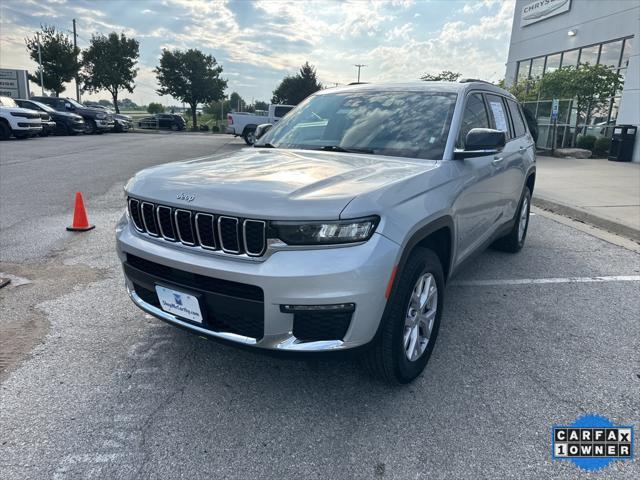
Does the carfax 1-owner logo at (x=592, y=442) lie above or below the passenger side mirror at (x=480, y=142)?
below

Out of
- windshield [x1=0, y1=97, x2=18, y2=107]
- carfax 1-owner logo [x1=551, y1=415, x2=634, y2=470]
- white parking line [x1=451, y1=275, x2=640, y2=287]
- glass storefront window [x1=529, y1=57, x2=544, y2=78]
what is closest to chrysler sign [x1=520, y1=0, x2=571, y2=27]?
glass storefront window [x1=529, y1=57, x2=544, y2=78]

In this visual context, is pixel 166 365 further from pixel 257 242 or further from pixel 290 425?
pixel 257 242

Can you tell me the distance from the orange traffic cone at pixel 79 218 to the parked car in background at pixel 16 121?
16083 mm

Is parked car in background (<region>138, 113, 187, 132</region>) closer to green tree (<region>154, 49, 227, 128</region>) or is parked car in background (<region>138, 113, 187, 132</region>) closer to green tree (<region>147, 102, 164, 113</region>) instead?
green tree (<region>154, 49, 227, 128</region>)

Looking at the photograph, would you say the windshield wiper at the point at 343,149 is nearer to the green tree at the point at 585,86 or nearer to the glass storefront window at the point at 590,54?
the green tree at the point at 585,86

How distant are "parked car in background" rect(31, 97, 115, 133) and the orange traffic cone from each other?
22.6 meters

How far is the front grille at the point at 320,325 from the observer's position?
7.26 ft

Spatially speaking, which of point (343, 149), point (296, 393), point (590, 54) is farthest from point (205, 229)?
point (590, 54)

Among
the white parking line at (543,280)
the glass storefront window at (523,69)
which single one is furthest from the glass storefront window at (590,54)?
the white parking line at (543,280)

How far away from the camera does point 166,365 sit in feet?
9.63

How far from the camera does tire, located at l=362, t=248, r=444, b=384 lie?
95.0 inches

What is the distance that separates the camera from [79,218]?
235 inches

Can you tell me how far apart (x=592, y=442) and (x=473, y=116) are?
94.7 inches

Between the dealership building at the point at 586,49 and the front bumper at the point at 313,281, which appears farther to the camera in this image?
the dealership building at the point at 586,49
